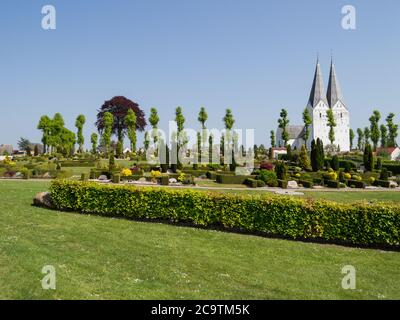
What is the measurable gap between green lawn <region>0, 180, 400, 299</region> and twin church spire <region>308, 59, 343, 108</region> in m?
116

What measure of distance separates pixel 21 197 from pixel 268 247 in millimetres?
13949

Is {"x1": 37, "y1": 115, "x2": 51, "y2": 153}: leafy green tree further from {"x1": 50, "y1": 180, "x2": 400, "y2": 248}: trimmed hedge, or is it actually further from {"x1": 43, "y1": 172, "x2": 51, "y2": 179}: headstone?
{"x1": 50, "y1": 180, "x2": 400, "y2": 248}: trimmed hedge

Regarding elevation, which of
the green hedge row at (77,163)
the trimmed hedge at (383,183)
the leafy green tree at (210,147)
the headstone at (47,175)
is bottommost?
the trimmed hedge at (383,183)

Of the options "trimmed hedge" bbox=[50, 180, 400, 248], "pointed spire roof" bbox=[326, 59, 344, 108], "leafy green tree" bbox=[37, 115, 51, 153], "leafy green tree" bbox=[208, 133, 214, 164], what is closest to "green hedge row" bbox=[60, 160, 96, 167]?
"leafy green tree" bbox=[208, 133, 214, 164]

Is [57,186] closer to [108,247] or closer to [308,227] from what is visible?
[108,247]

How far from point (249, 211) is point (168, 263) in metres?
5.42

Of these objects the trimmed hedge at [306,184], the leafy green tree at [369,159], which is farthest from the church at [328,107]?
the trimmed hedge at [306,184]

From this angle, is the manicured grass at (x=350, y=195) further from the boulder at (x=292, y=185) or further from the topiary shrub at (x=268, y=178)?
the topiary shrub at (x=268, y=178)

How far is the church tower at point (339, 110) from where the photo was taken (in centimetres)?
12425

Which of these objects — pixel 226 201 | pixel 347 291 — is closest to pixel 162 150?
pixel 226 201

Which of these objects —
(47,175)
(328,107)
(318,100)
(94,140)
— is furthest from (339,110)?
(47,175)

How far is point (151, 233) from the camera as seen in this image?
14102 mm

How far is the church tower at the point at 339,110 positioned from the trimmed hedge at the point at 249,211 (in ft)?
375

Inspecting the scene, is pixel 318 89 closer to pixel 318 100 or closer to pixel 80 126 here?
pixel 318 100
